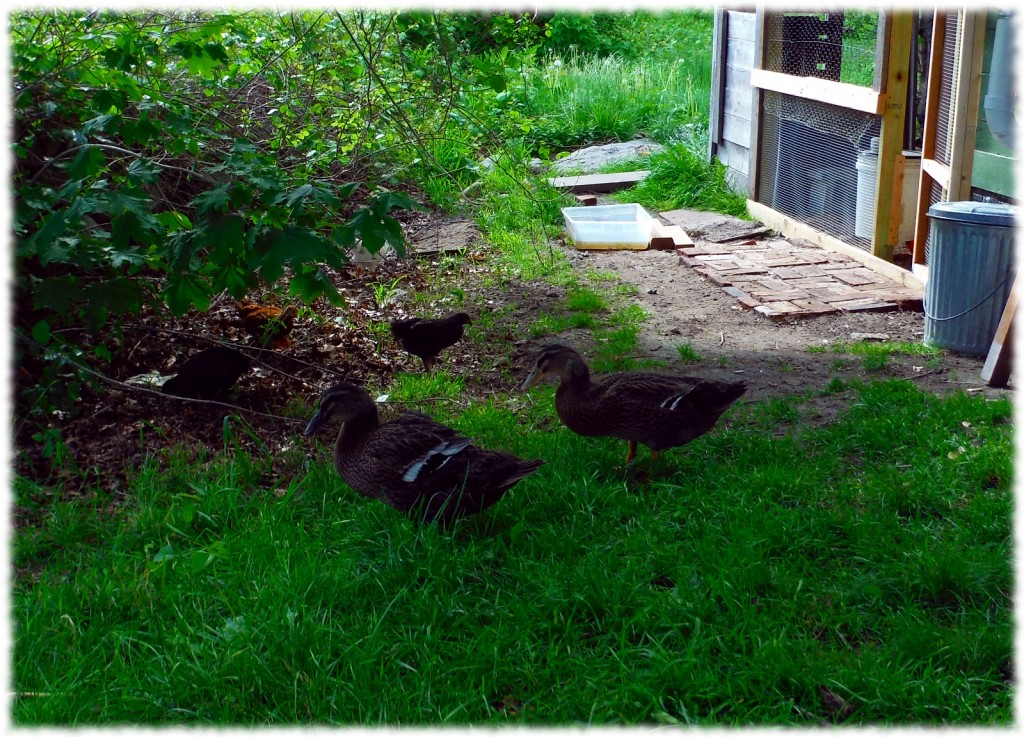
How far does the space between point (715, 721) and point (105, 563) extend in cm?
260

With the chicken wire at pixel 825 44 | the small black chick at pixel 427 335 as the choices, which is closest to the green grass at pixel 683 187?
the chicken wire at pixel 825 44

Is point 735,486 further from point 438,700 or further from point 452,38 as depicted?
point 452,38

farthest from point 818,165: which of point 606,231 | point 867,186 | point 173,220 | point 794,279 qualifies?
point 173,220

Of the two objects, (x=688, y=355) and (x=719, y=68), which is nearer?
(x=688, y=355)

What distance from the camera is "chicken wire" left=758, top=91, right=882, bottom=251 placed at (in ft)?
31.2

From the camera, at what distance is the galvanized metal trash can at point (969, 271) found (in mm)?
6691

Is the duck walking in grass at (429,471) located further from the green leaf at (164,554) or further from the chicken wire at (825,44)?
the chicken wire at (825,44)

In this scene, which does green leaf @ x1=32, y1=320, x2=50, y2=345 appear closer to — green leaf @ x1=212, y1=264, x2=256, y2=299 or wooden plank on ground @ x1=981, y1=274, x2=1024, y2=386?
green leaf @ x1=212, y1=264, x2=256, y2=299

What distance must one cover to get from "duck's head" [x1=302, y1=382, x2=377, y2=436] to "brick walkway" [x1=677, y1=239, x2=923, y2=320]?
4357 millimetres

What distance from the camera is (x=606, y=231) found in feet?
35.0

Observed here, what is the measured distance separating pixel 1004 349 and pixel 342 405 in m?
3.98

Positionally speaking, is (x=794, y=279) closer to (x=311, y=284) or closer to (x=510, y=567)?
(x=311, y=284)

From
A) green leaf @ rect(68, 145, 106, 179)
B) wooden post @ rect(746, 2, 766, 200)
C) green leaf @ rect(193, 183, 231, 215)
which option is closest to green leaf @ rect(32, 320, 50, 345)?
green leaf @ rect(68, 145, 106, 179)

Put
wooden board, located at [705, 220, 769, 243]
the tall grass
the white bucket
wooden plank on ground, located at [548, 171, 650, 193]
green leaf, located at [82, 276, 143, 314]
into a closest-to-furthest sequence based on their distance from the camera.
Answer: green leaf, located at [82, 276, 143, 314] < the white bucket < wooden board, located at [705, 220, 769, 243] < wooden plank on ground, located at [548, 171, 650, 193] < the tall grass
